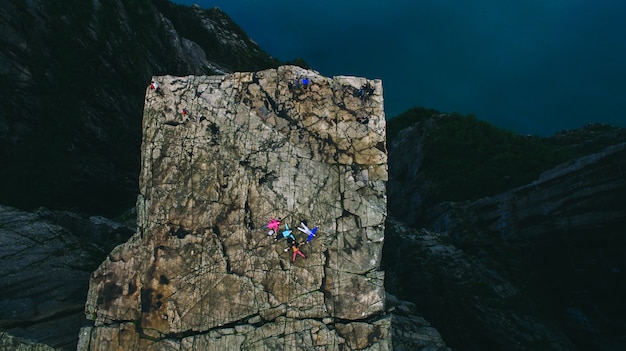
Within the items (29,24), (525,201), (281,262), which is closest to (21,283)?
(281,262)

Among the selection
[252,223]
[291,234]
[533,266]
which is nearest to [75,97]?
[252,223]

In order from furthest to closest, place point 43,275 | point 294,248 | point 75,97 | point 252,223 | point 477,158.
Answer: point 477,158 < point 75,97 < point 43,275 < point 252,223 < point 294,248

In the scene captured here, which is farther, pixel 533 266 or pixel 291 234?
pixel 533 266

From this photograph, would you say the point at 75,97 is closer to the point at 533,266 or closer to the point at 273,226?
the point at 273,226

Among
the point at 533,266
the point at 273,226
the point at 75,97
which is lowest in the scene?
the point at 273,226

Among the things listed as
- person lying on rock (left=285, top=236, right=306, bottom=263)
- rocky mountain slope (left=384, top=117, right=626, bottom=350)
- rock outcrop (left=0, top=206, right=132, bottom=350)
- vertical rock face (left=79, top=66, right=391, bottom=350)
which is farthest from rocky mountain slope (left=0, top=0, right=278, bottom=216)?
rocky mountain slope (left=384, top=117, right=626, bottom=350)

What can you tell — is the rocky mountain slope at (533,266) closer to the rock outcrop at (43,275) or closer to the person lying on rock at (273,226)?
the person lying on rock at (273,226)
